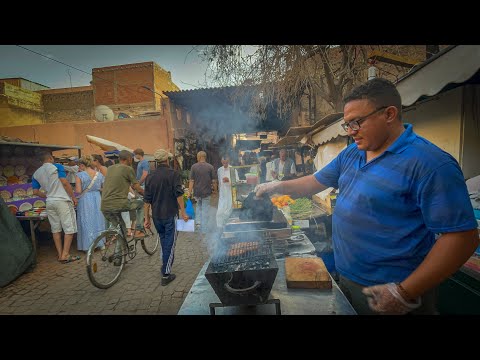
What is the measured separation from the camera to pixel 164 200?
405 centimetres

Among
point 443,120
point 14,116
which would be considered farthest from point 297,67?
point 14,116

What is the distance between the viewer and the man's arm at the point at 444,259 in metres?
1.28

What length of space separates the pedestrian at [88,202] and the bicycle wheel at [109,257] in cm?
115

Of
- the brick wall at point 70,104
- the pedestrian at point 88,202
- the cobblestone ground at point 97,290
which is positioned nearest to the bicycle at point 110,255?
the cobblestone ground at point 97,290

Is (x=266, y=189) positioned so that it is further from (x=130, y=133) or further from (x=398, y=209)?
(x=130, y=133)

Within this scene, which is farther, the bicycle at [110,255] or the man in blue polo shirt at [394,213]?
the bicycle at [110,255]

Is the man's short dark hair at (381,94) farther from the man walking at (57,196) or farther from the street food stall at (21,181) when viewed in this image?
the street food stall at (21,181)

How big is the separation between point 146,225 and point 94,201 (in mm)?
1904

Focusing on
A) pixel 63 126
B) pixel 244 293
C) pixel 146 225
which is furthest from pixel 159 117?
pixel 244 293

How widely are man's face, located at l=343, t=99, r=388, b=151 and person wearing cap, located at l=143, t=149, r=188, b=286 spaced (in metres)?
3.12

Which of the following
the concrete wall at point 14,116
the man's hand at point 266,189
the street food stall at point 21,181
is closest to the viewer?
the man's hand at point 266,189

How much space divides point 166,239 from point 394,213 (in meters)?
3.55
